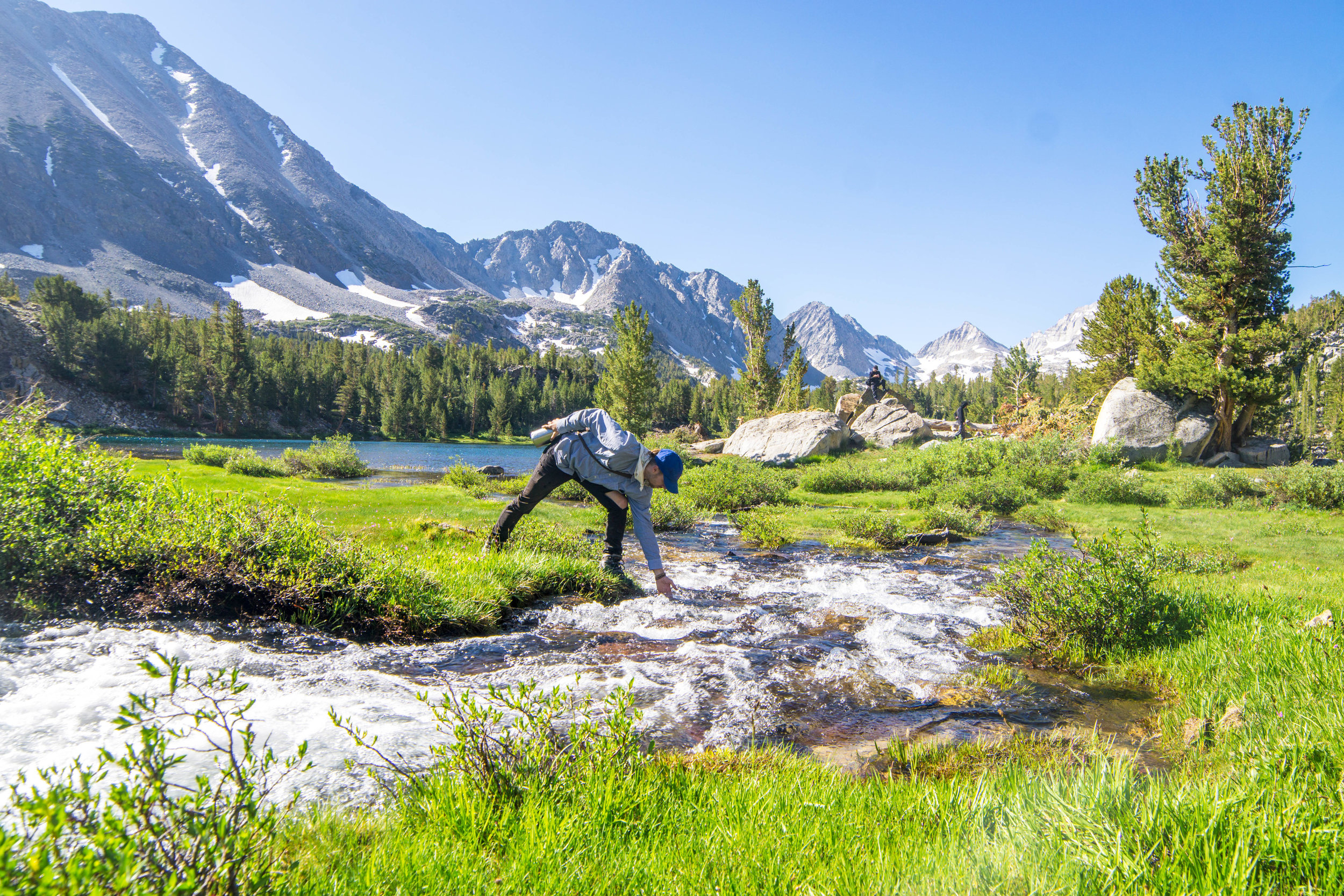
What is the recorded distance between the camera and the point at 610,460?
8.30m

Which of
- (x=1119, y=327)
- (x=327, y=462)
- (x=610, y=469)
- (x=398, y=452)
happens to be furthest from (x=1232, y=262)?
(x=398, y=452)

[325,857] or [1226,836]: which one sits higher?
[1226,836]

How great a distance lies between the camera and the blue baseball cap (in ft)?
26.7

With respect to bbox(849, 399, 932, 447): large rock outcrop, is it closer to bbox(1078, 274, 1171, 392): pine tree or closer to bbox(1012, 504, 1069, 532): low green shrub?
bbox(1078, 274, 1171, 392): pine tree

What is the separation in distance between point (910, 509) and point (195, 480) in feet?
67.4

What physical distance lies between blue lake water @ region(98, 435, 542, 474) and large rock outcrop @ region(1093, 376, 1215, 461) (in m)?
31.0

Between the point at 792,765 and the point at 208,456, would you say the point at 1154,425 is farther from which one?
the point at 208,456

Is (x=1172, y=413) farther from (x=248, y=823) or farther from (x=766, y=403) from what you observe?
(x=248, y=823)

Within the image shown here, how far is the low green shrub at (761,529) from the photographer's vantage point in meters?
14.3

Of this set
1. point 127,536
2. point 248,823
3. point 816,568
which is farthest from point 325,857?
point 816,568

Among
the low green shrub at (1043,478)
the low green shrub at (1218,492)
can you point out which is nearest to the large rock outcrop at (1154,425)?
the low green shrub at (1043,478)

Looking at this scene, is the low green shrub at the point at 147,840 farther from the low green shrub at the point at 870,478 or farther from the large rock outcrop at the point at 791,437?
the large rock outcrop at the point at 791,437

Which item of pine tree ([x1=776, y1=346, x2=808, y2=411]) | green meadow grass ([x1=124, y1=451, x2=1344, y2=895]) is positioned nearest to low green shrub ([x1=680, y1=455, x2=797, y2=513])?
green meadow grass ([x1=124, y1=451, x2=1344, y2=895])

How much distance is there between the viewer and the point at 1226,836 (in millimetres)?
2201
